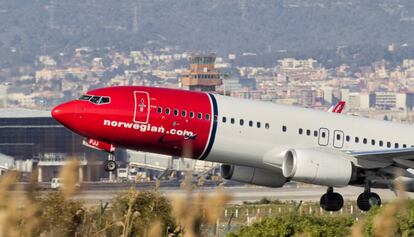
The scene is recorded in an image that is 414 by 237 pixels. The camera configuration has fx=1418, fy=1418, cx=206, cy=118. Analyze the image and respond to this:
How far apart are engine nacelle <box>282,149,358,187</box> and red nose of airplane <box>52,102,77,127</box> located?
19.0ft

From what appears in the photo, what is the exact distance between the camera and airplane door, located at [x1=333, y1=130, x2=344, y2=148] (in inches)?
1522

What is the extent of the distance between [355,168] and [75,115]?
760 cm

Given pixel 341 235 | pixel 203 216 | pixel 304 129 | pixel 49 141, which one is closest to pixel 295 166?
pixel 304 129

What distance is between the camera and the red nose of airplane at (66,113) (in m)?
37.7

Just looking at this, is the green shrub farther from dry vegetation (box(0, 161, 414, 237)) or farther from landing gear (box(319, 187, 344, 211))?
landing gear (box(319, 187, 344, 211))

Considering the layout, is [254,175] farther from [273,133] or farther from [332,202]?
[332,202]

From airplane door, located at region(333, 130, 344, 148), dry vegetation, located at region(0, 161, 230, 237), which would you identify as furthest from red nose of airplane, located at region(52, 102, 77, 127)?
dry vegetation, located at region(0, 161, 230, 237)

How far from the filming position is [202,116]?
3678cm

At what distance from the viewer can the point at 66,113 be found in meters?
37.8

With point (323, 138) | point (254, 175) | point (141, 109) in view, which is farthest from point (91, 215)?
point (254, 175)

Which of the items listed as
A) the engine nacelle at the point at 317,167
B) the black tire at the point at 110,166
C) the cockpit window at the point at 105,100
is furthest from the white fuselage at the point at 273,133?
the cockpit window at the point at 105,100

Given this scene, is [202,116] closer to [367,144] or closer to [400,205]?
[367,144]

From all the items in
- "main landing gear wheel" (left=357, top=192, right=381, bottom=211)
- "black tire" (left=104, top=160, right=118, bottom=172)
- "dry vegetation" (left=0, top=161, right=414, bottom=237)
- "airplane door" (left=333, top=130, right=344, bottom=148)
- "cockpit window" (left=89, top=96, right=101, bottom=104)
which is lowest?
"main landing gear wheel" (left=357, top=192, right=381, bottom=211)

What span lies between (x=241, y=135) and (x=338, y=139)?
9.58 ft
